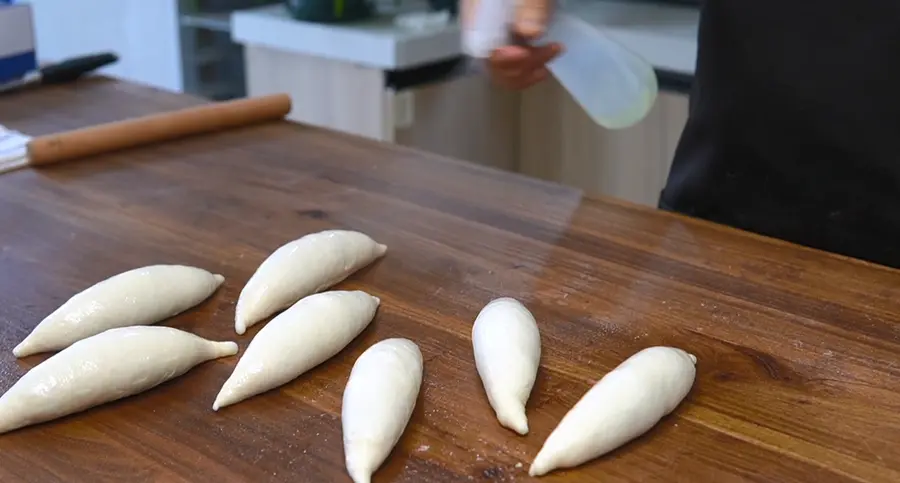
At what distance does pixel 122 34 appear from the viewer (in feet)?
7.37

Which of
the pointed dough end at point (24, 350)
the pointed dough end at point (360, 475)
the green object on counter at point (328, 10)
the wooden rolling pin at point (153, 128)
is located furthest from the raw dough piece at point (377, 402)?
the green object on counter at point (328, 10)

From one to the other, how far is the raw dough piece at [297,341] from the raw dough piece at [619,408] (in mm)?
174

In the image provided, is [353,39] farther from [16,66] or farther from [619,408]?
[619,408]

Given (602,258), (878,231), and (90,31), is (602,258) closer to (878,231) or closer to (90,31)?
(878,231)

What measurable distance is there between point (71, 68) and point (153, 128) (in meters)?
0.36

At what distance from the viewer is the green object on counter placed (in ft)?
5.86

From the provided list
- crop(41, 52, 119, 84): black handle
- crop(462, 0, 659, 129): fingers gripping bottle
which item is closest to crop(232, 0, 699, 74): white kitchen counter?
crop(41, 52, 119, 84): black handle

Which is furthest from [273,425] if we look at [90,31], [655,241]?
[90,31]

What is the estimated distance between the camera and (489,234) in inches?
32.9

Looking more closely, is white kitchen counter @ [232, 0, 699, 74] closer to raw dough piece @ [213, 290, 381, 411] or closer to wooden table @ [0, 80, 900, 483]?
wooden table @ [0, 80, 900, 483]

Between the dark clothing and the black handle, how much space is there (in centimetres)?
88

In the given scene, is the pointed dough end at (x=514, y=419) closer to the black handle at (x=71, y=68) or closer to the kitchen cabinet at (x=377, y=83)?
the black handle at (x=71, y=68)

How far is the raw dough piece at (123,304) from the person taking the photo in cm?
63

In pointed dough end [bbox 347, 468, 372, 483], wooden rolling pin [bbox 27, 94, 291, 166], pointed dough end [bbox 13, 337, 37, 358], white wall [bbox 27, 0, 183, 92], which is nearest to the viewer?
pointed dough end [bbox 347, 468, 372, 483]
